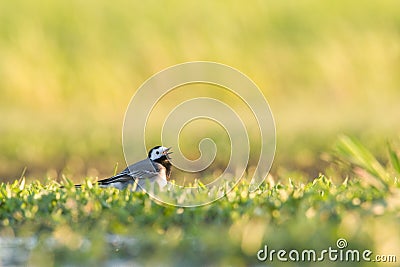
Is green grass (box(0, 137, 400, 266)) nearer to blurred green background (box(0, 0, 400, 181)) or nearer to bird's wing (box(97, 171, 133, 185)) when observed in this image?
bird's wing (box(97, 171, 133, 185))

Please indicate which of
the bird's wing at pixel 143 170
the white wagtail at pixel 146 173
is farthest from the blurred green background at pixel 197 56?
the bird's wing at pixel 143 170

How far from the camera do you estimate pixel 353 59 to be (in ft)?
57.3

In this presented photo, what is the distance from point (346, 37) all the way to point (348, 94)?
4.34ft

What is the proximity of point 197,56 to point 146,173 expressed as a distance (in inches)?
343

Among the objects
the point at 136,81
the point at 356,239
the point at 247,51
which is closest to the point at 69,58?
the point at 136,81

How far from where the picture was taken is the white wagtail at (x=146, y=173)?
26.9 feet

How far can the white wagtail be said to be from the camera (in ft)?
26.9

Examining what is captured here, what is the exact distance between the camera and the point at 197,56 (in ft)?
55.8

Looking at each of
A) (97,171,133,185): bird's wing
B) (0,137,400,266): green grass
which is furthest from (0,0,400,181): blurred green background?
(0,137,400,266): green grass

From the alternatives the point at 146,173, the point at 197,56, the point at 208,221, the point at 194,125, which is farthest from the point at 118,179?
the point at 197,56

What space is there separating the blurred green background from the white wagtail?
510cm

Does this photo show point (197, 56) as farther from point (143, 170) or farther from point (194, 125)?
point (143, 170)

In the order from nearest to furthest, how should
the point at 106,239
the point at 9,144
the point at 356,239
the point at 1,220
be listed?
the point at 356,239
the point at 106,239
the point at 1,220
the point at 9,144

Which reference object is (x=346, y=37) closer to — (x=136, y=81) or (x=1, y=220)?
(x=136, y=81)
